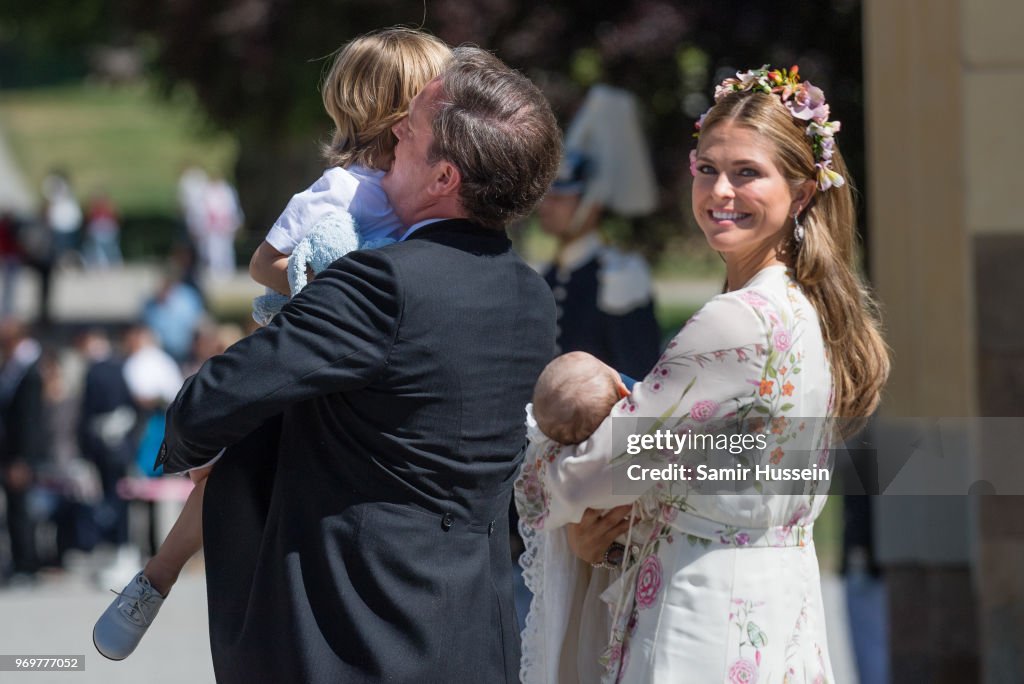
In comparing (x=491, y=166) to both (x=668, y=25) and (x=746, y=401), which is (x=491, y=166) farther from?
(x=668, y=25)

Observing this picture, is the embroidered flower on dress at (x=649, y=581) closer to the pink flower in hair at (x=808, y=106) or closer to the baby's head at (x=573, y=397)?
the baby's head at (x=573, y=397)

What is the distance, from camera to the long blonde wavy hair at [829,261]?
2.78m

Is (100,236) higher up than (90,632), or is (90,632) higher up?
(100,236)

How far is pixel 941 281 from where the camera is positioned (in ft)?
18.3

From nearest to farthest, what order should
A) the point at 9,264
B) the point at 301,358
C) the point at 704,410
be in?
1. the point at 301,358
2. the point at 704,410
3. the point at 9,264

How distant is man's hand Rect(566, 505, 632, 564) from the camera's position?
2.81 metres

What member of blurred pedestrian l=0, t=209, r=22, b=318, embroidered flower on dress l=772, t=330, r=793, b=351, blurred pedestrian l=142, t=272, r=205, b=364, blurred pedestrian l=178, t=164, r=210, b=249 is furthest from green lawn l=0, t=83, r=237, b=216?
embroidered flower on dress l=772, t=330, r=793, b=351

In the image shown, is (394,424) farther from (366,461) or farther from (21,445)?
(21,445)

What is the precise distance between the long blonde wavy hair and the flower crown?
0.02 m

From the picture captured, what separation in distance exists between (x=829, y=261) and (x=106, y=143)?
1472 inches

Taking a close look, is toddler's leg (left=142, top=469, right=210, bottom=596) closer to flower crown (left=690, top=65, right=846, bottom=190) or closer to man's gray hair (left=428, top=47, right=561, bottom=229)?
man's gray hair (left=428, top=47, right=561, bottom=229)

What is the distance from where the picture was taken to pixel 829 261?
110 inches

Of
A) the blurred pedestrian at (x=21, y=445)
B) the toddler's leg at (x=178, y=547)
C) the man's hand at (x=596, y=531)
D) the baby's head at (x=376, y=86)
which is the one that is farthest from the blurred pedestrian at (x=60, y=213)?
the man's hand at (x=596, y=531)

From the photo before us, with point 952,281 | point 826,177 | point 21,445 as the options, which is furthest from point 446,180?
point 21,445
